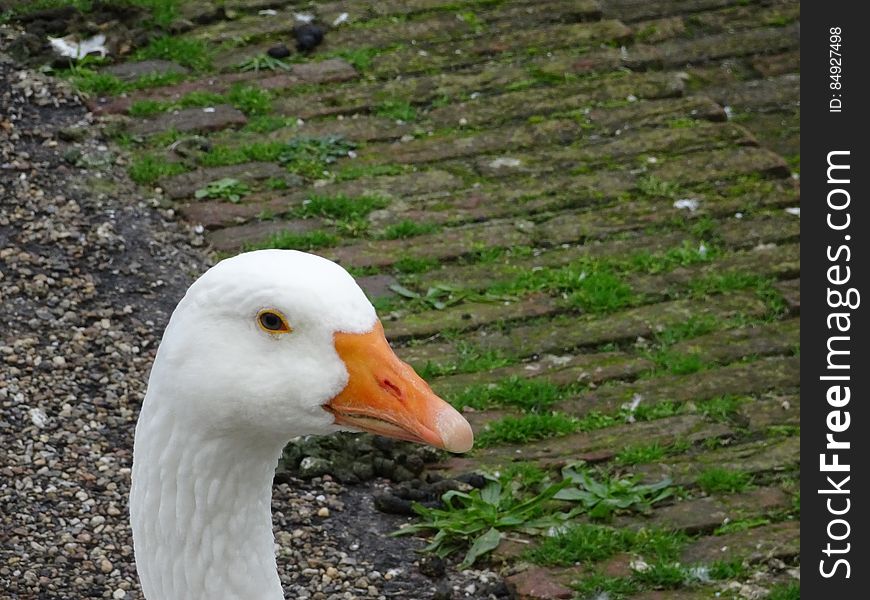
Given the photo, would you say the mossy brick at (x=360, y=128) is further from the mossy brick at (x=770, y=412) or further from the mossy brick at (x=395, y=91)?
the mossy brick at (x=770, y=412)

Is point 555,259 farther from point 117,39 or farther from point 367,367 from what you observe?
point 367,367

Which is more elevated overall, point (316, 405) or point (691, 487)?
point (316, 405)

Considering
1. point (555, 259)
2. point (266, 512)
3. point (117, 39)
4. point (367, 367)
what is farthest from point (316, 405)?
point (117, 39)

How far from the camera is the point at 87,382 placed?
20.9ft

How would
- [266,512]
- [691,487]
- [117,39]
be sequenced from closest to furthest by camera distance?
[266,512] → [691,487] → [117,39]

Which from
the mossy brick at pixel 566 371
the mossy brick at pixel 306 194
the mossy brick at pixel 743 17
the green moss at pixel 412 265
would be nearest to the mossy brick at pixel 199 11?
the mossy brick at pixel 306 194

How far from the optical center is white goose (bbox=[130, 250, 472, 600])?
3.52m

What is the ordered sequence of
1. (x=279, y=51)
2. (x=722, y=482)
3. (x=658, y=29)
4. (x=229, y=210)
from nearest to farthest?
1. (x=722, y=482)
2. (x=229, y=210)
3. (x=279, y=51)
4. (x=658, y=29)

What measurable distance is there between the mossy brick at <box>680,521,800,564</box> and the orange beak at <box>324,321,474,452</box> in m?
2.41

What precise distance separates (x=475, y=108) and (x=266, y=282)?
209 inches

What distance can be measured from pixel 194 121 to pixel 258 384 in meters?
5.09

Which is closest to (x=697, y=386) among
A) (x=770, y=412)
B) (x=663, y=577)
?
(x=770, y=412)

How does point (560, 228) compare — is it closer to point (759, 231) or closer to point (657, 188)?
point (657, 188)

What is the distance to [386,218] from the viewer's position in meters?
7.73
